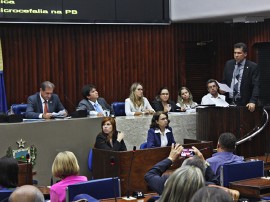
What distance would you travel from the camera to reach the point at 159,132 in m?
9.28

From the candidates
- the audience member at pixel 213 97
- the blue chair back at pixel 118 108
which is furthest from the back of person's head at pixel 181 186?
the blue chair back at pixel 118 108

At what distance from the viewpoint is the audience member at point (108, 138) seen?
8.89m

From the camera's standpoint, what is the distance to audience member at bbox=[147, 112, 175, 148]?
9172 millimetres

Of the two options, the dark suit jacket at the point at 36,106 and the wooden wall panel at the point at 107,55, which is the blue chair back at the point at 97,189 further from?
the wooden wall panel at the point at 107,55

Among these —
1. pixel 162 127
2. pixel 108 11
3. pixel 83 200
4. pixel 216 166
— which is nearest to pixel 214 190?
pixel 83 200

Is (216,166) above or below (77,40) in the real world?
below

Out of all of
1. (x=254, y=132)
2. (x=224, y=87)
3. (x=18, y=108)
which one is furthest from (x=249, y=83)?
(x=18, y=108)

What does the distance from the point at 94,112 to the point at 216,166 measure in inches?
138

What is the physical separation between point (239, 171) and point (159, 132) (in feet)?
8.66

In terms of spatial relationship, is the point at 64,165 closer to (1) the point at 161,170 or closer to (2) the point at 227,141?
(1) the point at 161,170

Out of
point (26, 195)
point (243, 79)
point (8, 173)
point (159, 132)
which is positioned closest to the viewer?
point (26, 195)

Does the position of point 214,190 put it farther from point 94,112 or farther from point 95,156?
point 94,112

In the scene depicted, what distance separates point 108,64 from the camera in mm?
12367

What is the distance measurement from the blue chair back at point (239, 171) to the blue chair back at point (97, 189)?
1.26 meters
